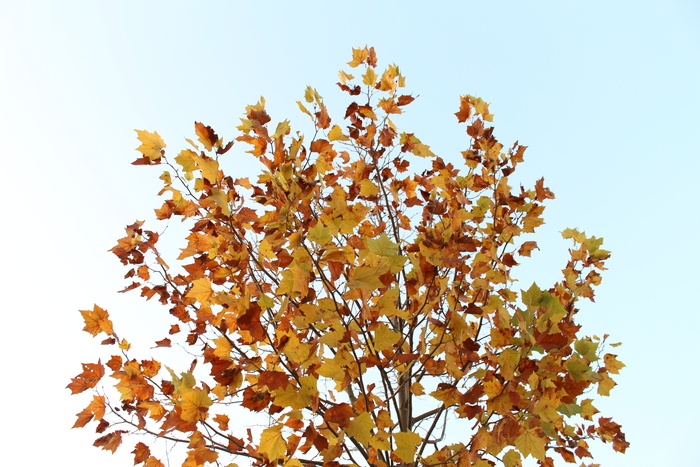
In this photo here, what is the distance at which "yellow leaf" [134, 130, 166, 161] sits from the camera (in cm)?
216

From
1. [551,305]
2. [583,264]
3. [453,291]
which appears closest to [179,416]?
[453,291]

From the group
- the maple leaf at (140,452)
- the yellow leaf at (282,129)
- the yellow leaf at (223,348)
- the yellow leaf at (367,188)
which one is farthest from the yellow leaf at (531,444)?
the maple leaf at (140,452)

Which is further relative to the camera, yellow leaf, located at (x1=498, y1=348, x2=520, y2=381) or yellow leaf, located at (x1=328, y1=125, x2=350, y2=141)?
yellow leaf, located at (x1=328, y1=125, x2=350, y2=141)

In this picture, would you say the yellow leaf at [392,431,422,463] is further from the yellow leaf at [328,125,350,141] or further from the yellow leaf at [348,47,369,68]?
the yellow leaf at [348,47,369,68]

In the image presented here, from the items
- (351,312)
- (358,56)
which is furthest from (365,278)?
(358,56)

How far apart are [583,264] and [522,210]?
0.64 meters

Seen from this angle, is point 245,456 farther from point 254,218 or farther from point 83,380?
point 254,218

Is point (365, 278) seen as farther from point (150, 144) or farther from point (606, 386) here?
point (606, 386)

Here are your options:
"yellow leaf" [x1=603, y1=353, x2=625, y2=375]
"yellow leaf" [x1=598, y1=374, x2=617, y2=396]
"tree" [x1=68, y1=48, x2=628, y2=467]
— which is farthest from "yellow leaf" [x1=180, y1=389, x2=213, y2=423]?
"yellow leaf" [x1=603, y1=353, x2=625, y2=375]

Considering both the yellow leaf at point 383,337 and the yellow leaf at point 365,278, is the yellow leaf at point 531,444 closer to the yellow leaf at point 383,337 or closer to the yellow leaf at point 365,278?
the yellow leaf at point 383,337

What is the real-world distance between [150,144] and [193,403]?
3.95 ft

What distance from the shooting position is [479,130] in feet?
8.74

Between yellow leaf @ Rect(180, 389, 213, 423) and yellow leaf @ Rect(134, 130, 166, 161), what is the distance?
3.70ft

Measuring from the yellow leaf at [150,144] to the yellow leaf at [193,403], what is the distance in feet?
3.70
